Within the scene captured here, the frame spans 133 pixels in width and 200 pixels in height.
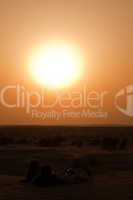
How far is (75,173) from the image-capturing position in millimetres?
13664

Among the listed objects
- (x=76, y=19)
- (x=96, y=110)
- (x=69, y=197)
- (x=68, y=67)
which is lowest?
(x=69, y=197)

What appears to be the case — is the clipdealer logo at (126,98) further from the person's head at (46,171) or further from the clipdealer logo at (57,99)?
the person's head at (46,171)

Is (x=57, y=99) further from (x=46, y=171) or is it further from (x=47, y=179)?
(x=47, y=179)

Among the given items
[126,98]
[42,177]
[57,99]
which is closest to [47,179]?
[42,177]

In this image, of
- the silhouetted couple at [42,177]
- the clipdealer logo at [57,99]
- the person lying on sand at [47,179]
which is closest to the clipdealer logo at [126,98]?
the clipdealer logo at [57,99]

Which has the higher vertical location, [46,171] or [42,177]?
[46,171]

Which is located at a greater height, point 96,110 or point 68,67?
point 68,67

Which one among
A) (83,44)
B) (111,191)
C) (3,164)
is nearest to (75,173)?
(111,191)

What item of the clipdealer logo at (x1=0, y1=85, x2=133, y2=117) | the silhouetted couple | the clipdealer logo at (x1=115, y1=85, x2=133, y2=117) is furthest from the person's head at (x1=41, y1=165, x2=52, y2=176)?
the clipdealer logo at (x1=115, y1=85, x2=133, y2=117)

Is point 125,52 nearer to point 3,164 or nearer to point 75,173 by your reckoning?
point 3,164

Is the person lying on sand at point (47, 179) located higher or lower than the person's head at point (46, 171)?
lower

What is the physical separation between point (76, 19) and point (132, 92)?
3398 millimetres

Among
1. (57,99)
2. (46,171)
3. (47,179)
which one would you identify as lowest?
(47,179)

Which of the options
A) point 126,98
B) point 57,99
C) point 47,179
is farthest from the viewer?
point 126,98
